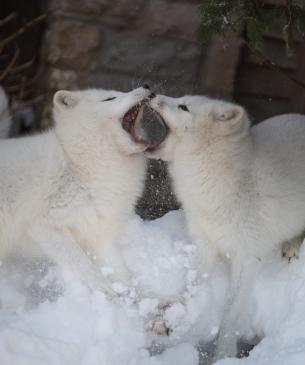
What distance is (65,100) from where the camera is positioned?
4.06m

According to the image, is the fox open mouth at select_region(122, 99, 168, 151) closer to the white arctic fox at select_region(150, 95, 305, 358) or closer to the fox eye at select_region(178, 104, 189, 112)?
the white arctic fox at select_region(150, 95, 305, 358)

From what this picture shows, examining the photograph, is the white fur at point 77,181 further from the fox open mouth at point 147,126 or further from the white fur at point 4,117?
the white fur at point 4,117

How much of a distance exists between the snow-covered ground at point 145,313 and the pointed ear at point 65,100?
0.98m

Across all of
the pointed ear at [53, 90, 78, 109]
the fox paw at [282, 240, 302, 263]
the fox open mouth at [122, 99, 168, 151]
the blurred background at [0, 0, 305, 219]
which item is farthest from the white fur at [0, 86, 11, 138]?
the fox paw at [282, 240, 302, 263]

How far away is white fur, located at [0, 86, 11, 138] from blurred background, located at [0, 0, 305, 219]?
949 mm

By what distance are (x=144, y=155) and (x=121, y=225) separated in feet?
1.58

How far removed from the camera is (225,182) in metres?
3.84

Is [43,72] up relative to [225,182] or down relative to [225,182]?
down

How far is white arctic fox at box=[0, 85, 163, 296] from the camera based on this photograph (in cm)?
379

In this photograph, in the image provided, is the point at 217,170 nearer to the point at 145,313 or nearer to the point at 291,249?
the point at 291,249

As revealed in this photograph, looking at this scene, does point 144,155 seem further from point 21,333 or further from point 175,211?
point 21,333

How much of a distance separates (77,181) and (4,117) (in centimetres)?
100

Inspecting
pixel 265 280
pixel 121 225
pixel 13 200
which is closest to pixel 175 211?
A: pixel 121 225

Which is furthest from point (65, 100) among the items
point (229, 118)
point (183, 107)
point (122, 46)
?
point (122, 46)
